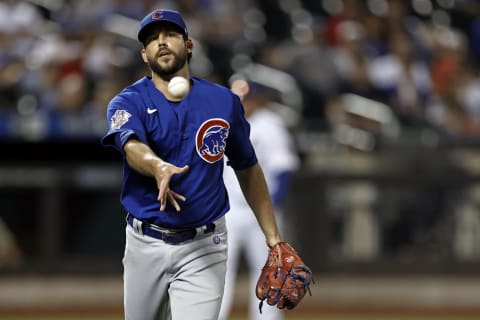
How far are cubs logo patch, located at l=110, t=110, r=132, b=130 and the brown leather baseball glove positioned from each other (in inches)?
37.0

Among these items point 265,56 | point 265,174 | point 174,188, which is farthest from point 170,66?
point 265,56

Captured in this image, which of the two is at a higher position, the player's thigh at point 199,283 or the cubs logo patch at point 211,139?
the cubs logo patch at point 211,139

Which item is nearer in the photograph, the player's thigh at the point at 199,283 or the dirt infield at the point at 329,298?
the player's thigh at the point at 199,283

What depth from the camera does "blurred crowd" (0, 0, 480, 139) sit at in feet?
38.2

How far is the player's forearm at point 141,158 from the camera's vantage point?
3954mm

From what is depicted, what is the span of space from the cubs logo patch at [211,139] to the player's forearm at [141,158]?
326 millimetres

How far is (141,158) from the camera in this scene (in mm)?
4023

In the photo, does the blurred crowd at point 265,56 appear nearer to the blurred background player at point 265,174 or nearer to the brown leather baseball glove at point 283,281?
the blurred background player at point 265,174

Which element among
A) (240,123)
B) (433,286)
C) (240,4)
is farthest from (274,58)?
(240,123)

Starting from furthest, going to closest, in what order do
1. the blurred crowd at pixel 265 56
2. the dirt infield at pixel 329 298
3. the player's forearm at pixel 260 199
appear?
the blurred crowd at pixel 265 56 → the dirt infield at pixel 329 298 → the player's forearm at pixel 260 199

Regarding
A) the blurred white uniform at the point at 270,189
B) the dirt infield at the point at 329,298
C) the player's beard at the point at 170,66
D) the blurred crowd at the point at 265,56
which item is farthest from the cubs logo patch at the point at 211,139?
the blurred crowd at the point at 265,56

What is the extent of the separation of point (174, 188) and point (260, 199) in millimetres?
496

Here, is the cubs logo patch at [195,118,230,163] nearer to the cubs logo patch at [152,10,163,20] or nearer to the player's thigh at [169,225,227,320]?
the player's thigh at [169,225,227,320]

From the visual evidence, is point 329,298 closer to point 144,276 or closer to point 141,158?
point 144,276
